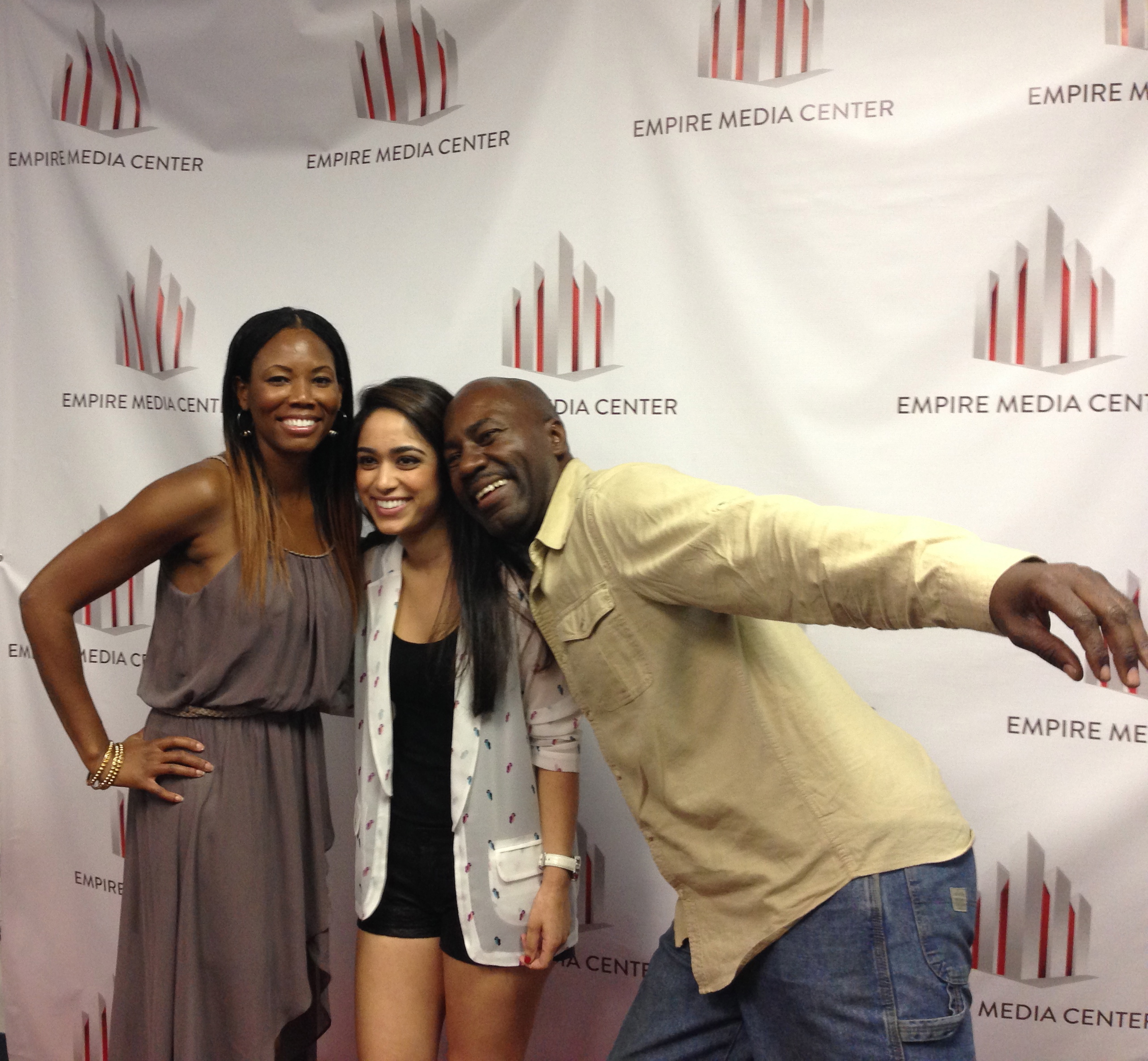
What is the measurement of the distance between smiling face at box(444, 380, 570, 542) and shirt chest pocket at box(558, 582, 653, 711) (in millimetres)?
198

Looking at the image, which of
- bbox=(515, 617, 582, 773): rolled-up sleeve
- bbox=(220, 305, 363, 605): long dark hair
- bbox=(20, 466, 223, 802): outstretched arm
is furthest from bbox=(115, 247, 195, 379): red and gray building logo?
bbox=(515, 617, 582, 773): rolled-up sleeve

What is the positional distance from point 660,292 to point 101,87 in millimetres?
1665

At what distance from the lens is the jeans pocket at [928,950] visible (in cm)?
129

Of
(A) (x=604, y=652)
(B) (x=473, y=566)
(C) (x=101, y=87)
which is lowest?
(A) (x=604, y=652)

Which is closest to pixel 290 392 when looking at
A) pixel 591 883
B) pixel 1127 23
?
pixel 591 883

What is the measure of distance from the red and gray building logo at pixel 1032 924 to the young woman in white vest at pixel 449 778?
1.00 metres

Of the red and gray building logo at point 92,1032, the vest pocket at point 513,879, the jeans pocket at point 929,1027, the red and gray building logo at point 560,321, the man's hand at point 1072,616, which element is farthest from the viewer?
the red and gray building logo at point 92,1032

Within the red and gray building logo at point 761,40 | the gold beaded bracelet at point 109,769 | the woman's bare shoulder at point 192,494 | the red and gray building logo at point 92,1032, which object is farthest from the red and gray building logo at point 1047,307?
the red and gray building logo at point 92,1032

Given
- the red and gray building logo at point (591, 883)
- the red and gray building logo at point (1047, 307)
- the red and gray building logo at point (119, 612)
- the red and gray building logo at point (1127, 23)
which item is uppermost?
the red and gray building logo at point (1127, 23)

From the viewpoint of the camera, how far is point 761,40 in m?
2.13

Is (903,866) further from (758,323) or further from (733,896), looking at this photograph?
(758,323)

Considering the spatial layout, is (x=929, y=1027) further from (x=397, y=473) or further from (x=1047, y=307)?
(x=1047, y=307)

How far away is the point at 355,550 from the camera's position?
6.16 ft

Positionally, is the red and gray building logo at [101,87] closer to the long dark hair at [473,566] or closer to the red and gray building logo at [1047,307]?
the long dark hair at [473,566]
